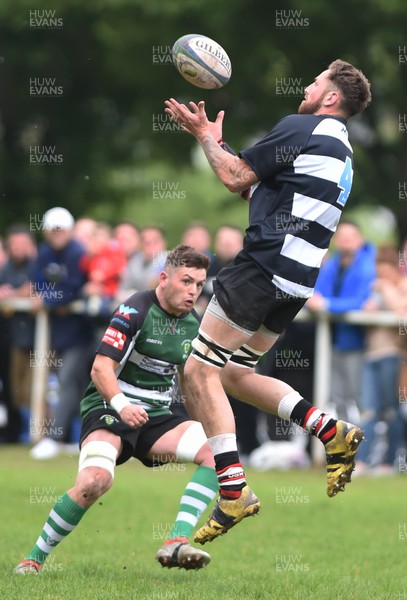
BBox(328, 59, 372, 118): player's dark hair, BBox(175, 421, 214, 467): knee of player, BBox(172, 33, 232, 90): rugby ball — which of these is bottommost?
BBox(175, 421, 214, 467): knee of player

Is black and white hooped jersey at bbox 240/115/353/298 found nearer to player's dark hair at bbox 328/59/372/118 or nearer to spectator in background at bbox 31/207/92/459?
player's dark hair at bbox 328/59/372/118

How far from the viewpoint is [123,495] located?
1143 centimetres

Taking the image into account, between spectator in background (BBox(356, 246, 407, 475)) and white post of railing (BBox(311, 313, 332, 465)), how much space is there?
51 centimetres

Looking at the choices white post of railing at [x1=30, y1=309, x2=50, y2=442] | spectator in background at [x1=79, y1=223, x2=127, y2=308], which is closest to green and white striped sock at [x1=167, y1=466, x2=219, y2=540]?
spectator in background at [x1=79, y1=223, x2=127, y2=308]

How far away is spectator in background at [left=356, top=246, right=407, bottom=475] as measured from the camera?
532 inches

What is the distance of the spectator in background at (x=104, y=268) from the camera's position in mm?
14578

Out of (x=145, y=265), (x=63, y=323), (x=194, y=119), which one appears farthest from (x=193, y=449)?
(x=63, y=323)

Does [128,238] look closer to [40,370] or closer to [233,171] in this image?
[40,370]

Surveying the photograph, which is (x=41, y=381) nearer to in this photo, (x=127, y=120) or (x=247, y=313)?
(x=247, y=313)

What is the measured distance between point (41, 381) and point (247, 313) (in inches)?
339

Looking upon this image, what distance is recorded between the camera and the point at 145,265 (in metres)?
14.3

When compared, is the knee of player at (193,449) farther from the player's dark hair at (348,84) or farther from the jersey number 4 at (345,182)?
the player's dark hair at (348,84)

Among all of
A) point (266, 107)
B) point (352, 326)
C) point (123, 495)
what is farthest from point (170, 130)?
point (123, 495)

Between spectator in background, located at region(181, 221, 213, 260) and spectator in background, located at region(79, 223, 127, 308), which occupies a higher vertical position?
spectator in background, located at region(181, 221, 213, 260)
